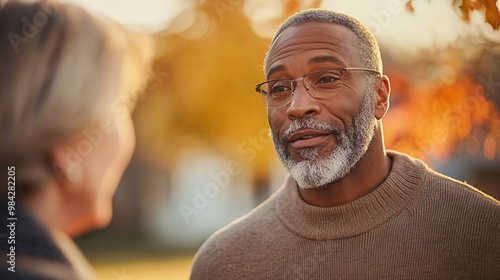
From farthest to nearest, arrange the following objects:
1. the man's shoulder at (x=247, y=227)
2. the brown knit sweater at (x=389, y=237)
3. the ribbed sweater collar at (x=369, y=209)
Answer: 1. the man's shoulder at (x=247, y=227)
2. the ribbed sweater collar at (x=369, y=209)
3. the brown knit sweater at (x=389, y=237)

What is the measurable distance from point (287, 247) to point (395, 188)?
1.78 feet

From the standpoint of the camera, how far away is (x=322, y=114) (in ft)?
8.21

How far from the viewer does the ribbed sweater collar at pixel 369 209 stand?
8.09ft

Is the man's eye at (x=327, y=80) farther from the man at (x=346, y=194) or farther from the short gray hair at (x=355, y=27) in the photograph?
the short gray hair at (x=355, y=27)

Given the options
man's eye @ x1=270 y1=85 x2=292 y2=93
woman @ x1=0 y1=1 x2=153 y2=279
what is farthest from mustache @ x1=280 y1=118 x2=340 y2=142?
woman @ x1=0 y1=1 x2=153 y2=279

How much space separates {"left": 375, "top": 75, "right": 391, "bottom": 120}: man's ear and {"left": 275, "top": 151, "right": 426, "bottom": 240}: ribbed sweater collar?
0.23 m

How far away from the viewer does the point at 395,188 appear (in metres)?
2.50

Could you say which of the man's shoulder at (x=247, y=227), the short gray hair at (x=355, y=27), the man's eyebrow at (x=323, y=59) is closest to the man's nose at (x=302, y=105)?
the man's eyebrow at (x=323, y=59)

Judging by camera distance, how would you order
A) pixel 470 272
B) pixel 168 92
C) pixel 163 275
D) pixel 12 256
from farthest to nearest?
pixel 168 92
pixel 163 275
pixel 470 272
pixel 12 256

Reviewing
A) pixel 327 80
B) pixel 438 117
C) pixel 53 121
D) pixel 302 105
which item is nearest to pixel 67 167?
pixel 53 121

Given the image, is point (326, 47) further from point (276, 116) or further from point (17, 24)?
point (17, 24)

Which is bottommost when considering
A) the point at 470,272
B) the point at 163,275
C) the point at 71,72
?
the point at 163,275

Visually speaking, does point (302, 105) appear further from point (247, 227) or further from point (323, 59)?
point (247, 227)

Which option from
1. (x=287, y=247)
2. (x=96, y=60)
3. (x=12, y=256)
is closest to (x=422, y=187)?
(x=287, y=247)
